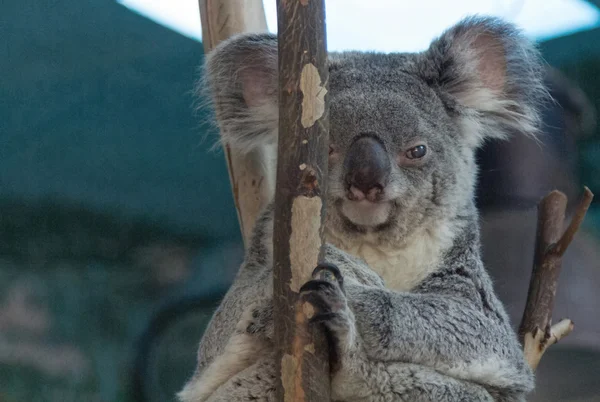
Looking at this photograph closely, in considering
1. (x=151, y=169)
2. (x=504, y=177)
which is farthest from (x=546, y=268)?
(x=151, y=169)

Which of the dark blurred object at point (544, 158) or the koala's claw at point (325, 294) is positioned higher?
the dark blurred object at point (544, 158)

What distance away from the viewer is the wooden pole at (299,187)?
1.56 meters

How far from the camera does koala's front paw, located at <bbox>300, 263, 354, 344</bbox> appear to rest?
1.64m

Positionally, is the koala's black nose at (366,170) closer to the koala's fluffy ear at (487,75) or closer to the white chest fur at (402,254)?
the white chest fur at (402,254)

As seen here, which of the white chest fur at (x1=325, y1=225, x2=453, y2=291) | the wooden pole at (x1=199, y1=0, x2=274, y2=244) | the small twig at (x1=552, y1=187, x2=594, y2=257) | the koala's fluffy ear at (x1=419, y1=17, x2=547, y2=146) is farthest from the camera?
the wooden pole at (x1=199, y1=0, x2=274, y2=244)

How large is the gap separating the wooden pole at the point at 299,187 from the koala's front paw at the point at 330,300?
0.02 m

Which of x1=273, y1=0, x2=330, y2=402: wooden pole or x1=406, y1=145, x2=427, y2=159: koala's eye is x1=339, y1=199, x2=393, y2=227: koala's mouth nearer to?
x1=406, y1=145, x2=427, y2=159: koala's eye

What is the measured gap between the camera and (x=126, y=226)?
374 centimetres

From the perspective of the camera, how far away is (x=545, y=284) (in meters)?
2.86

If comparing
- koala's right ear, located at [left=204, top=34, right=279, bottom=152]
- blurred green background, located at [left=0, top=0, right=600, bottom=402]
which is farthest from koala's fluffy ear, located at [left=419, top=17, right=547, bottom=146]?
blurred green background, located at [left=0, top=0, right=600, bottom=402]

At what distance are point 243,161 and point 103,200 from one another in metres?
0.98

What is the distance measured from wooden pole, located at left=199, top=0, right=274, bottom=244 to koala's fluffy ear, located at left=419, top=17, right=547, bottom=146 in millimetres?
862

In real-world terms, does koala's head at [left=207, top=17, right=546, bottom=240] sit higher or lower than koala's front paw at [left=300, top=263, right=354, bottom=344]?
higher

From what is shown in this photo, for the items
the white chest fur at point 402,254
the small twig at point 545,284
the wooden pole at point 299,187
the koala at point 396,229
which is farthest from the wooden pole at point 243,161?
the wooden pole at point 299,187
